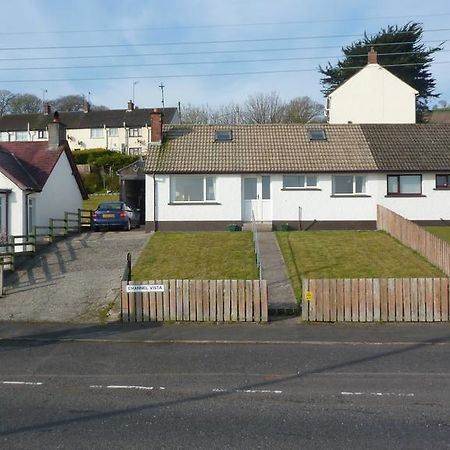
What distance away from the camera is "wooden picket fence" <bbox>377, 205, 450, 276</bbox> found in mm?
17547

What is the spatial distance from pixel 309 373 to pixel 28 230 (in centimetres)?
Result: 1808

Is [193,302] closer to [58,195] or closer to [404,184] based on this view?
[404,184]

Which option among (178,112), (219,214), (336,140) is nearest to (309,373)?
(219,214)

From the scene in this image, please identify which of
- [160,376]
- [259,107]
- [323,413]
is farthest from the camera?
[259,107]

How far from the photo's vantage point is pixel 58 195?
28516mm

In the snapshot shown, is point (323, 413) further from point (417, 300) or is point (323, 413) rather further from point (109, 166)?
point (109, 166)

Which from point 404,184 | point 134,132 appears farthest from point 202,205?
point 134,132

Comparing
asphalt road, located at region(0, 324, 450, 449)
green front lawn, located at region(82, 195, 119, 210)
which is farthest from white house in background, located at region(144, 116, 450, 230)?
green front lawn, located at region(82, 195, 119, 210)

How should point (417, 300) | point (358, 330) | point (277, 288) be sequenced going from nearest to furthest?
1. point (358, 330)
2. point (417, 300)
3. point (277, 288)

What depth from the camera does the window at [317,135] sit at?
28.2m

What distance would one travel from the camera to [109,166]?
176ft

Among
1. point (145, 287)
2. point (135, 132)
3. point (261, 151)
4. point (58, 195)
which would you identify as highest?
point (135, 132)

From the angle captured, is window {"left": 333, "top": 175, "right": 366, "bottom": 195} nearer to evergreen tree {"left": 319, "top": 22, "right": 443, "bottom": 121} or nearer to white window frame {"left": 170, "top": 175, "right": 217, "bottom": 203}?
white window frame {"left": 170, "top": 175, "right": 217, "bottom": 203}

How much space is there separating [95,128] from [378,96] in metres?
43.9
